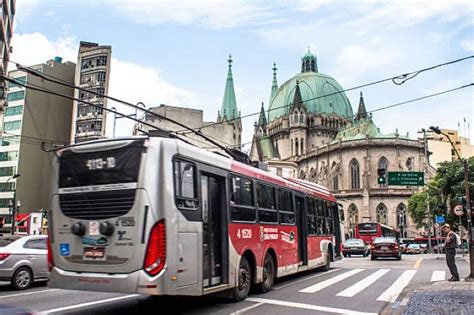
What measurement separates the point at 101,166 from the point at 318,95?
101m

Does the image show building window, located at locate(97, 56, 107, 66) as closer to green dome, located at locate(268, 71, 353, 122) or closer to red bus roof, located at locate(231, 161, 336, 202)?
green dome, located at locate(268, 71, 353, 122)

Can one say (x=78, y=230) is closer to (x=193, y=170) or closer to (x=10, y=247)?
(x=193, y=170)

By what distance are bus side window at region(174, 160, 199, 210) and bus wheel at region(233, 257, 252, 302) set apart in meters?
2.49

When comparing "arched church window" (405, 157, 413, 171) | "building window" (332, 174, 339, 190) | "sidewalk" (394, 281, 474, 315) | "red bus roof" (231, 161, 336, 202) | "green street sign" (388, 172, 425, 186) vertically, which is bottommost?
"sidewalk" (394, 281, 474, 315)

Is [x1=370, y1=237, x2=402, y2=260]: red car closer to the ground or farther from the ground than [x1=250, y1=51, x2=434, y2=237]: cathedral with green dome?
closer to the ground

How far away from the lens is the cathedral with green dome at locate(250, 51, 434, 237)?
78375mm

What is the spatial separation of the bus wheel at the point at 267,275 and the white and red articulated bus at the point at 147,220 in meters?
1.15

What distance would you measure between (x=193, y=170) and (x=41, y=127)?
6815 cm

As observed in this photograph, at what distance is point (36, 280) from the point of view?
13.5 m

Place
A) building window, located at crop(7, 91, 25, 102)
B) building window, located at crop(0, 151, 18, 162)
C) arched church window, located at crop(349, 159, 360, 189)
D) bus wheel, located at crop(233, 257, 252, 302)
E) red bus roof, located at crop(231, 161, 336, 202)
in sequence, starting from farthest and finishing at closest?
arched church window, located at crop(349, 159, 360, 189) → building window, located at crop(0, 151, 18, 162) → building window, located at crop(7, 91, 25, 102) → red bus roof, located at crop(231, 161, 336, 202) → bus wheel, located at crop(233, 257, 252, 302)

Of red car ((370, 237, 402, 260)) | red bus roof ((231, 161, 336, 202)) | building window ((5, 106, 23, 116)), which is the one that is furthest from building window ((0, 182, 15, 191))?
red bus roof ((231, 161, 336, 202))

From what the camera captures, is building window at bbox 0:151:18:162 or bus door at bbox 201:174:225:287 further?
building window at bbox 0:151:18:162

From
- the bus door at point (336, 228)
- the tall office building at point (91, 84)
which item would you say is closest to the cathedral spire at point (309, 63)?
the tall office building at point (91, 84)

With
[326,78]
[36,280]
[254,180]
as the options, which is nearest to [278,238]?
[254,180]
